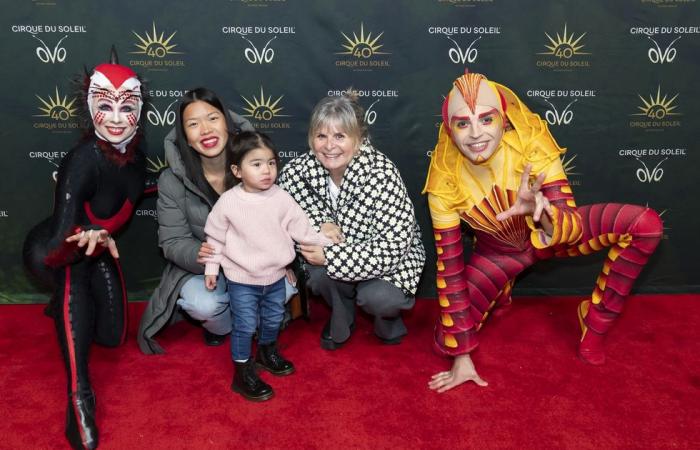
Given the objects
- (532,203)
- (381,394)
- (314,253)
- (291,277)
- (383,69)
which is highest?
(383,69)

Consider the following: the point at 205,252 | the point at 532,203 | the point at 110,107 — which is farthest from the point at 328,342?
the point at 110,107

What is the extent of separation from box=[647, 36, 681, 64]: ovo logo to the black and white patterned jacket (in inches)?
63.8

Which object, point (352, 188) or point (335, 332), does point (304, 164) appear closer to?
point (352, 188)

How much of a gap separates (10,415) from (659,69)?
344 cm

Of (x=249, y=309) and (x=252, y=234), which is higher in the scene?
(x=252, y=234)

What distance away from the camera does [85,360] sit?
7.54 ft

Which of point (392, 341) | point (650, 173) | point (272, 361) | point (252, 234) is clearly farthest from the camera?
point (650, 173)

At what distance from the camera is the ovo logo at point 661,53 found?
314 centimetres

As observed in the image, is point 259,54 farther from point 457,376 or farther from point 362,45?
point 457,376

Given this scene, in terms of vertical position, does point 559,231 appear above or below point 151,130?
below

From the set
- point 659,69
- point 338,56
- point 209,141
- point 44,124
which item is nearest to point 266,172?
point 209,141

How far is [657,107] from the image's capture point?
323 cm

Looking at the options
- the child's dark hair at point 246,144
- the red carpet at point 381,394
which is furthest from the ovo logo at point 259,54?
the red carpet at point 381,394

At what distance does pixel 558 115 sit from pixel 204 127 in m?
1.87
